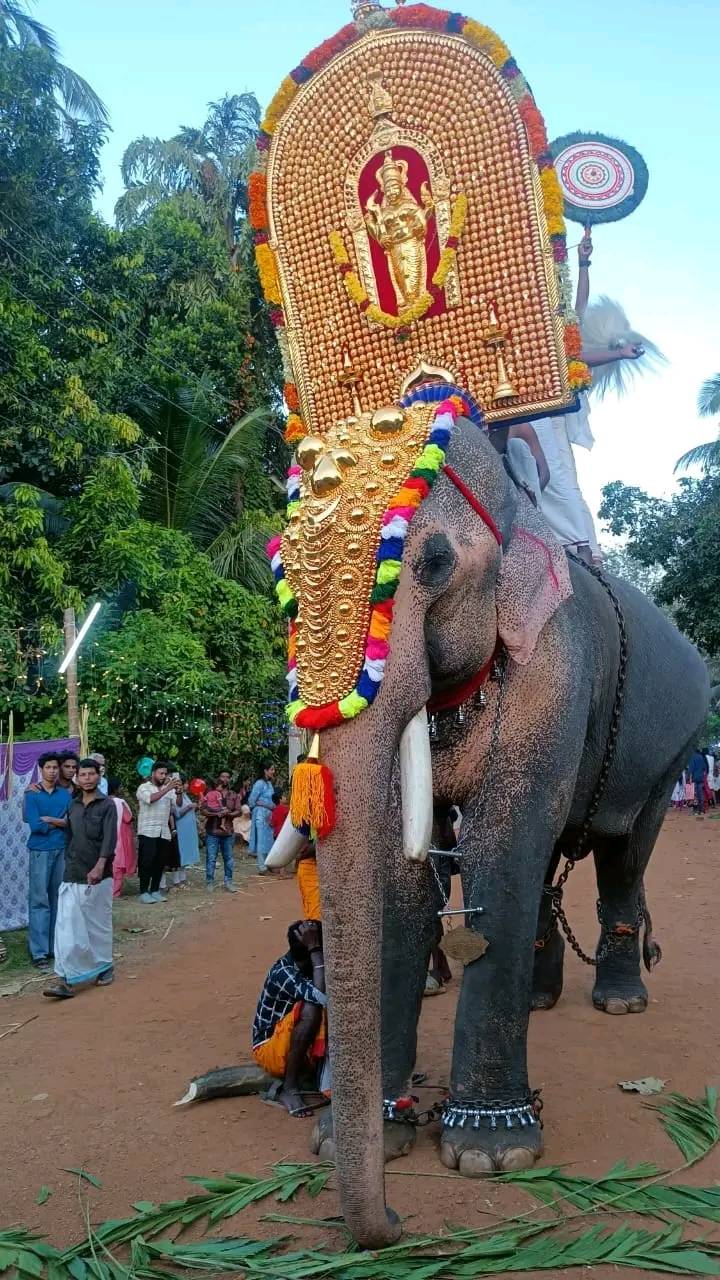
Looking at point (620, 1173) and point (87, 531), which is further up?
point (87, 531)

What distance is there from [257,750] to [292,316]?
1206cm

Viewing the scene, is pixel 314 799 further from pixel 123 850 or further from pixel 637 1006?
pixel 123 850

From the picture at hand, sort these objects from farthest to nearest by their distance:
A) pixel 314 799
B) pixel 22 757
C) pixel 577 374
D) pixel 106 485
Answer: pixel 106 485
pixel 22 757
pixel 577 374
pixel 314 799

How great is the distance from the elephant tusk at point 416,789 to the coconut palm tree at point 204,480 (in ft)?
48.1

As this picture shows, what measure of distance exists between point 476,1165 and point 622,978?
232cm

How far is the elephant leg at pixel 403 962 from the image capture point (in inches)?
157

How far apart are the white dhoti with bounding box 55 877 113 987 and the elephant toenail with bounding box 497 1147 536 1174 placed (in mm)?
4004

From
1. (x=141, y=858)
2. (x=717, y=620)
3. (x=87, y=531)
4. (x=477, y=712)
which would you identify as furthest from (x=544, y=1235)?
(x=717, y=620)

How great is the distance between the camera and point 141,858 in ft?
36.7

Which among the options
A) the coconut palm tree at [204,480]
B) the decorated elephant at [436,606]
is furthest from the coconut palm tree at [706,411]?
the decorated elephant at [436,606]

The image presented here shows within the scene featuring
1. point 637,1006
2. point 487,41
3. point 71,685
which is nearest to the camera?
point 487,41

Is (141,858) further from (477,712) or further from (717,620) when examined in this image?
(717,620)

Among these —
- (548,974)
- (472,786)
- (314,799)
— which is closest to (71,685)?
(548,974)

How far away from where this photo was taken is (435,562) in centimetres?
353
